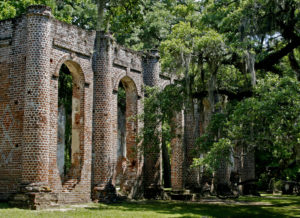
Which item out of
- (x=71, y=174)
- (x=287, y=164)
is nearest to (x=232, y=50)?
(x=287, y=164)

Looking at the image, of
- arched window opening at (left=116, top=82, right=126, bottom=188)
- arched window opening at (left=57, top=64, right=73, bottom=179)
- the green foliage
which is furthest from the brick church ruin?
arched window opening at (left=116, top=82, right=126, bottom=188)

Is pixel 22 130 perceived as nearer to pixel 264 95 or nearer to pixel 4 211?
pixel 4 211

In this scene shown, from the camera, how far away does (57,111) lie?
50.6 ft

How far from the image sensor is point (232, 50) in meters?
14.2

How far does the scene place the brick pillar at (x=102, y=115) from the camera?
55.3ft

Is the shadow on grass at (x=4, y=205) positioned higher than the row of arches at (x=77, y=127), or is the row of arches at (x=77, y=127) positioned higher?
the row of arches at (x=77, y=127)

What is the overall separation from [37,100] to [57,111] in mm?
1482

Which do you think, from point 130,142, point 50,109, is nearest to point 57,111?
point 50,109

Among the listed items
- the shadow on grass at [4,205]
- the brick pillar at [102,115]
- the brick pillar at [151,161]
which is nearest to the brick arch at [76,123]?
the brick pillar at [102,115]

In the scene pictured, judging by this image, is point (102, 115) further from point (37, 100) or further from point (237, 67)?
point (237, 67)

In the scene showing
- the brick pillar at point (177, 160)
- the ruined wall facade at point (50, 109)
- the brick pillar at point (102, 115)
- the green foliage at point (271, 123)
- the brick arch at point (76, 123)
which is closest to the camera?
the green foliage at point (271, 123)

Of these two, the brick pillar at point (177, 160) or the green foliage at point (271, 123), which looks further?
the brick pillar at point (177, 160)

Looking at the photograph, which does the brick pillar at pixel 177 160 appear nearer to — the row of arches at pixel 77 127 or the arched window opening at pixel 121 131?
the row of arches at pixel 77 127

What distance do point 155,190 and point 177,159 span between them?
3323mm
